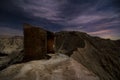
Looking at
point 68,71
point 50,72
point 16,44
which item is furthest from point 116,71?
point 16,44

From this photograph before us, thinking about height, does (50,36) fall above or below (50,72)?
above

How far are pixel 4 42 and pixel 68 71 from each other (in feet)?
188

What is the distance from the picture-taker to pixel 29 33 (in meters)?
11.3

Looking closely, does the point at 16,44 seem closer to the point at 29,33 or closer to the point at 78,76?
the point at 29,33

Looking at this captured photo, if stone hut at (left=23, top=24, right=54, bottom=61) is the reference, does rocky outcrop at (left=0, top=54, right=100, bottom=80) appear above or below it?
below

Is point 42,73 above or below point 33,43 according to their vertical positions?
below

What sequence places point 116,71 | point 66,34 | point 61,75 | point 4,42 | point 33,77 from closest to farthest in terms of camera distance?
point 33,77, point 61,75, point 116,71, point 66,34, point 4,42

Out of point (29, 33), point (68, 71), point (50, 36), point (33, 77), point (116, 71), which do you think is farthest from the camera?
point (116, 71)

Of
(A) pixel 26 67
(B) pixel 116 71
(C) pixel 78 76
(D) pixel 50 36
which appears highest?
(D) pixel 50 36

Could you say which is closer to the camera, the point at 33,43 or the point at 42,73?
the point at 42,73

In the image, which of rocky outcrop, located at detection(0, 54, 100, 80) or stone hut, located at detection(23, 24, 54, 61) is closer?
rocky outcrop, located at detection(0, 54, 100, 80)

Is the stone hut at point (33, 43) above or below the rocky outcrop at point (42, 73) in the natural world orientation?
above

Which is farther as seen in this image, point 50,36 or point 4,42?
point 4,42

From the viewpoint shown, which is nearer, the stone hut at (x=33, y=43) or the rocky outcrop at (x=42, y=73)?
the rocky outcrop at (x=42, y=73)
